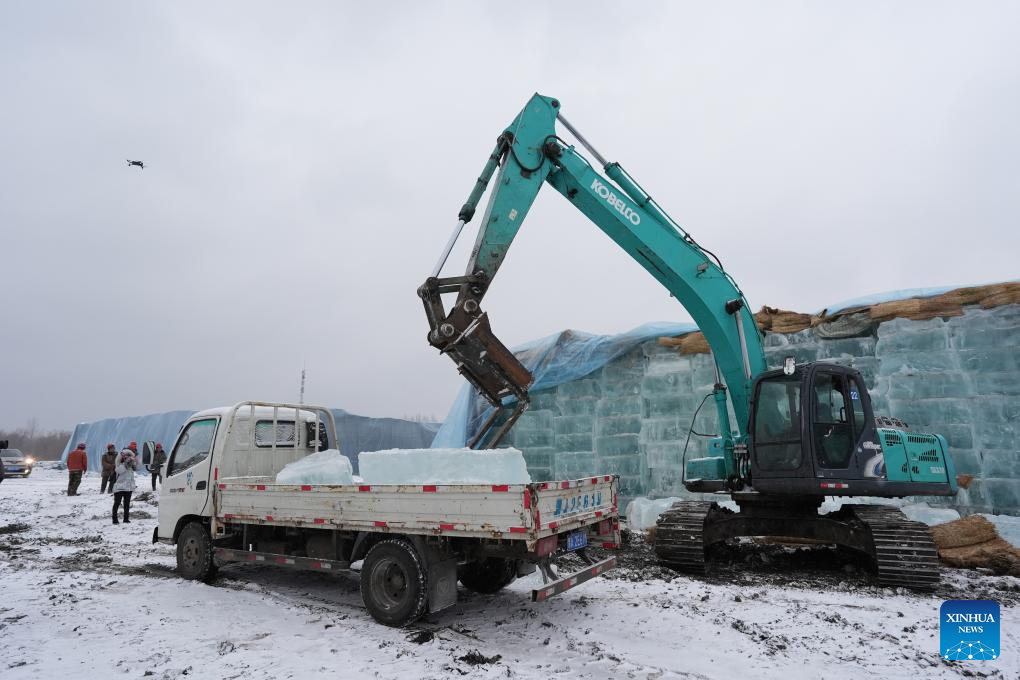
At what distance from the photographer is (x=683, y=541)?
7.77 meters

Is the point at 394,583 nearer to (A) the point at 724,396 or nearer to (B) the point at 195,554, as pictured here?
(B) the point at 195,554

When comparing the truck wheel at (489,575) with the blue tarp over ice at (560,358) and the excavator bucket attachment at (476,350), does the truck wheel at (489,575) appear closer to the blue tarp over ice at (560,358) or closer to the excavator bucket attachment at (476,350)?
the excavator bucket attachment at (476,350)

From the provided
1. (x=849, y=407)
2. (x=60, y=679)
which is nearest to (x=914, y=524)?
(x=849, y=407)

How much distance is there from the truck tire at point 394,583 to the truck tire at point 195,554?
2725 millimetres

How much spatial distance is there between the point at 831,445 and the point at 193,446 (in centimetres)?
802

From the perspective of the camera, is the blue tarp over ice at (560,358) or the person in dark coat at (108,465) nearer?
the blue tarp over ice at (560,358)

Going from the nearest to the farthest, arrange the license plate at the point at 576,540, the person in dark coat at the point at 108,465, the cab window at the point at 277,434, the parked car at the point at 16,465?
the license plate at the point at 576,540, the cab window at the point at 277,434, the person in dark coat at the point at 108,465, the parked car at the point at 16,465

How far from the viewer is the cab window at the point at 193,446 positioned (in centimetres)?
770

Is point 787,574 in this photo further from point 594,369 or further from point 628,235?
point 594,369

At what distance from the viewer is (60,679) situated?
4.27 meters

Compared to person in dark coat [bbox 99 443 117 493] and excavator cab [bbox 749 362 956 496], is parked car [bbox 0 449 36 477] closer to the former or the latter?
person in dark coat [bbox 99 443 117 493]

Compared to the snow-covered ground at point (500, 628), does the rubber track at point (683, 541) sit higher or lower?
higher

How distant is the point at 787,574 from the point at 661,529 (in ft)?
5.67

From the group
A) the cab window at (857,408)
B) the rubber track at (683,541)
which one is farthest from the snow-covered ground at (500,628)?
the cab window at (857,408)
